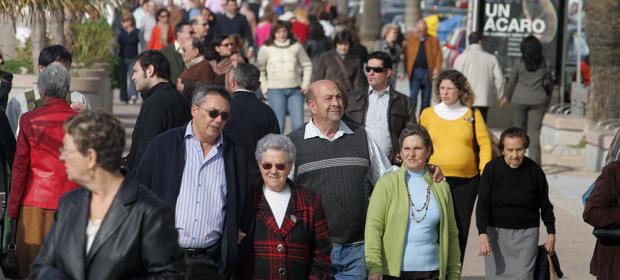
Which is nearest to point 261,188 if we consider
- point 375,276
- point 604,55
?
point 375,276

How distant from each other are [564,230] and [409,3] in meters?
24.4

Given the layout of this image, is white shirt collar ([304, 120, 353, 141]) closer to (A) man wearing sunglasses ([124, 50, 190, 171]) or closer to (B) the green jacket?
(B) the green jacket

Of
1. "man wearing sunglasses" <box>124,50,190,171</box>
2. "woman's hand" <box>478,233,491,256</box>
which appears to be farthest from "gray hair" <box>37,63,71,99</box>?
"woman's hand" <box>478,233,491,256</box>

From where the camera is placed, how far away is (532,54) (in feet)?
53.5

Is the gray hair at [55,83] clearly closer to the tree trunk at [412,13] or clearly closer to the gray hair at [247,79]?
the gray hair at [247,79]

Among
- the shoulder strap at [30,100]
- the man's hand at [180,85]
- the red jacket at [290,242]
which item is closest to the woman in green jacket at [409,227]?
the red jacket at [290,242]

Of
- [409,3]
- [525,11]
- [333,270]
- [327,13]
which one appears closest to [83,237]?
[333,270]

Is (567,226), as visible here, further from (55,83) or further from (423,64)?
(423,64)

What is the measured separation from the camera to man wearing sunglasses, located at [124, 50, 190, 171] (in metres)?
8.57

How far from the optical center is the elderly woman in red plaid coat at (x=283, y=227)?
7160 millimetres

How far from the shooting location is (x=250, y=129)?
29.7 feet

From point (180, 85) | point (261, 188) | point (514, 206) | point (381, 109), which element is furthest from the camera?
point (180, 85)

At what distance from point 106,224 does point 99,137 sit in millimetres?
296

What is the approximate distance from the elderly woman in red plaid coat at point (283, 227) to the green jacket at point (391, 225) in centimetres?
52
